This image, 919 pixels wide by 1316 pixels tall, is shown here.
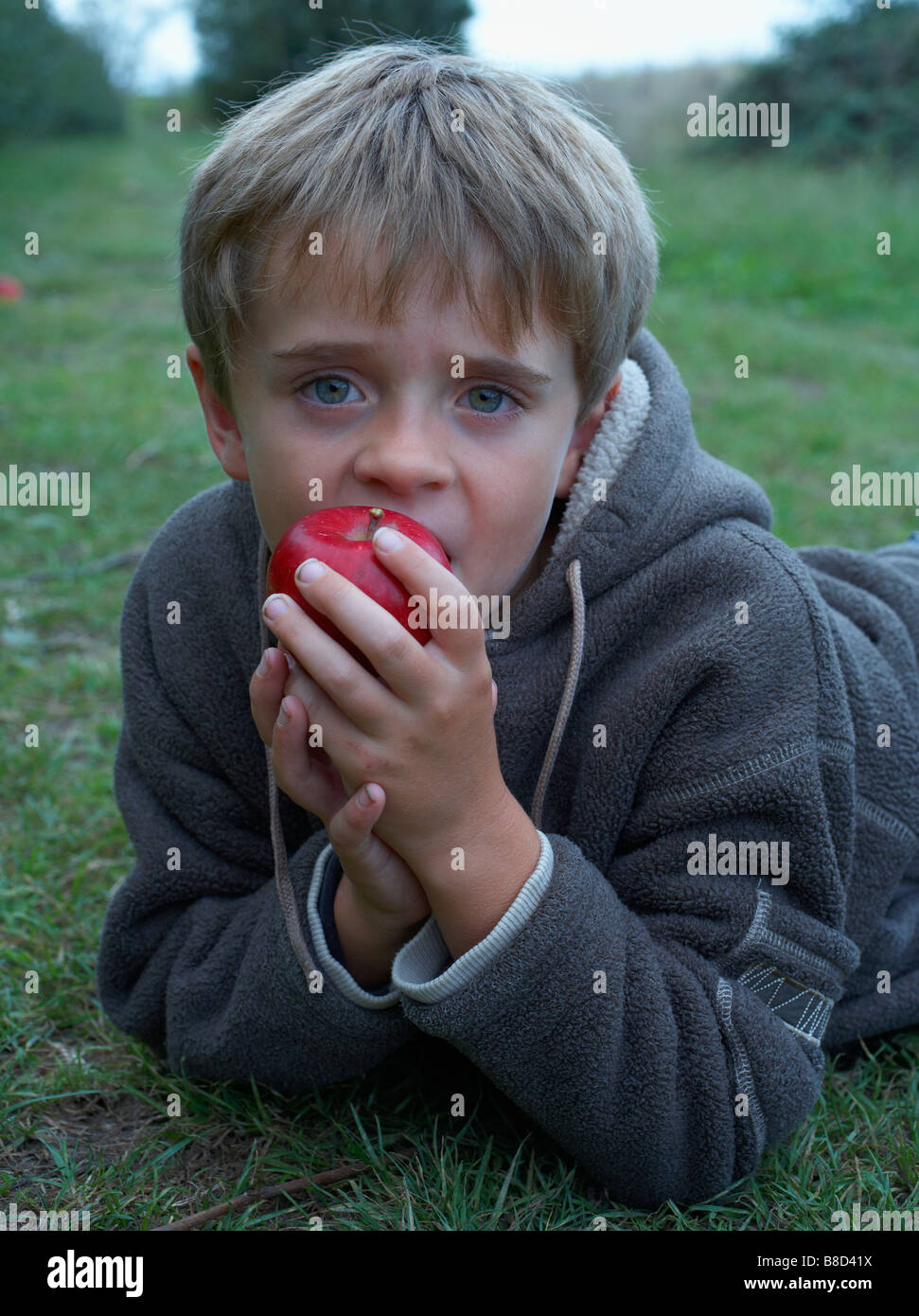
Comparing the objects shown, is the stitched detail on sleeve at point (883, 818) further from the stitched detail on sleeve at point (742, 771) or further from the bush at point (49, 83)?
the bush at point (49, 83)

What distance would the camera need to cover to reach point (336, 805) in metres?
1.75

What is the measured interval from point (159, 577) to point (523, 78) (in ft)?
3.32

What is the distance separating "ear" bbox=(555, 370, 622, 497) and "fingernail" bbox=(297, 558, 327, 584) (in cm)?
58

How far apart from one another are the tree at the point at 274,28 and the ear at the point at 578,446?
19315mm

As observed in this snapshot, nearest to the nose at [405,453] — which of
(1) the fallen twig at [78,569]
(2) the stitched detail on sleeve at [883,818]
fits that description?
(2) the stitched detail on sleeve at [883,818]

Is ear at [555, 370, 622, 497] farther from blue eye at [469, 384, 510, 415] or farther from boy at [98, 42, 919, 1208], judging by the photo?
blue eye at [469, 384, 510, 415]

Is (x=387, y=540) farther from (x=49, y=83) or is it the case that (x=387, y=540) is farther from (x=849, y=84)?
(x=49, y=83)

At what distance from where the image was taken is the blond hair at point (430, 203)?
5.48ft

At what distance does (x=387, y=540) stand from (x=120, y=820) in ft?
5.20

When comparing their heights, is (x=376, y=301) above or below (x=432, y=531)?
above

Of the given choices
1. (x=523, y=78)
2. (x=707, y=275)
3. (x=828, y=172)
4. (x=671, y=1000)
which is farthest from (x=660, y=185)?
(x=671, y=1000)

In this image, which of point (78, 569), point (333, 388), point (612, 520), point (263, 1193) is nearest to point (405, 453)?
point (333, 388)

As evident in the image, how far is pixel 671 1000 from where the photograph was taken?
173cm

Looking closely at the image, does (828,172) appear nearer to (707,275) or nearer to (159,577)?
(707,275)
